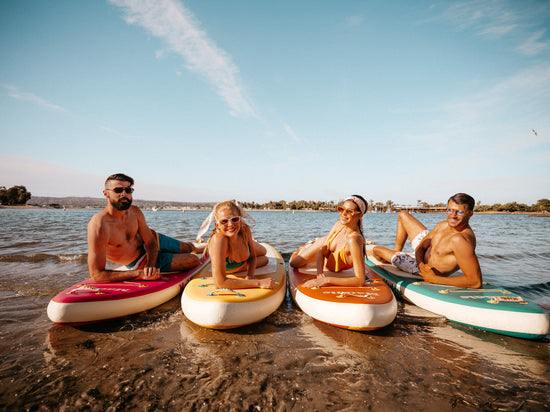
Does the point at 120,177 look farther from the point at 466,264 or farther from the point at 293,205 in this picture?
the point at 293,205

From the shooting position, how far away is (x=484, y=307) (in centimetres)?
365

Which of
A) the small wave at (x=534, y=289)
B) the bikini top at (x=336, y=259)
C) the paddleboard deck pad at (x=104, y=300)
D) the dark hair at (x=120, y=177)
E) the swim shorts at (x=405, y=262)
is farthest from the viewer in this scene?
the small wave at (x=534, y=289)

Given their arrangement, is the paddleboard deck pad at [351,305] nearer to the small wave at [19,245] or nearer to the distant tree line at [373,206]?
the small wave at [19,245]

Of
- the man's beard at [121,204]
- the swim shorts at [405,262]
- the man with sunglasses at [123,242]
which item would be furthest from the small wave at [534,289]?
the man's beard at [121,204]

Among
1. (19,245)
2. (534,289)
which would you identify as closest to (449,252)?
(534,289)

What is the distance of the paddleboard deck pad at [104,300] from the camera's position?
3.46m

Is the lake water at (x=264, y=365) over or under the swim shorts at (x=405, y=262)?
under

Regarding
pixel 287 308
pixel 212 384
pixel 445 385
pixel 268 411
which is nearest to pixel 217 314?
pixel 212 384

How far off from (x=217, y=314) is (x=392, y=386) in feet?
6.99

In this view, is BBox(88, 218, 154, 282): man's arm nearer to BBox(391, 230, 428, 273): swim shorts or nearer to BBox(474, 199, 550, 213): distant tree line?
BBox(391, 230, 428, 273): swim shorts

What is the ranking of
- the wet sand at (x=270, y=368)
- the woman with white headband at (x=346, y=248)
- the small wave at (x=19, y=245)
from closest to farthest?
the wet sand at (x=270, y=368)
the woman with white headband at (x=346, y=248)
the small wave at (x=19, y=245)

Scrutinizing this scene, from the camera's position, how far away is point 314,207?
14912 centimetres

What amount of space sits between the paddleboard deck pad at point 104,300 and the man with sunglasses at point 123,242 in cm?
19

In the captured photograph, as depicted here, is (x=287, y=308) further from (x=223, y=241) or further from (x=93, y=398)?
(x=93, y=398)
